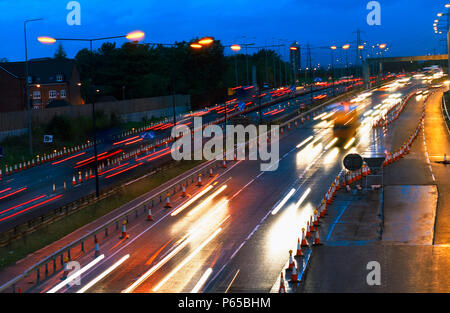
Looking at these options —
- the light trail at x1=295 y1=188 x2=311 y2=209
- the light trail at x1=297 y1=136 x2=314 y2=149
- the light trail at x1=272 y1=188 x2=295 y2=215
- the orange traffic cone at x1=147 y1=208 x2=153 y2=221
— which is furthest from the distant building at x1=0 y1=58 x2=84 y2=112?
the orange traffic cone at x1=147 y1=208 x2=153 y2=221

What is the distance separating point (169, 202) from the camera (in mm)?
32594

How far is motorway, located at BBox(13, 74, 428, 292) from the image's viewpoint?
63.0ft

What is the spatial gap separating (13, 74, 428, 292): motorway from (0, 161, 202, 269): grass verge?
2.40 meters

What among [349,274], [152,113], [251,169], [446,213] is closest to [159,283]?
[349,274]

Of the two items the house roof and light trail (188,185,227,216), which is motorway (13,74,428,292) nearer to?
light trail (188,185,227,216)

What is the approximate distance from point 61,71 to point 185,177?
76.2 m

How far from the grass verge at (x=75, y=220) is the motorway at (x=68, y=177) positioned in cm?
284

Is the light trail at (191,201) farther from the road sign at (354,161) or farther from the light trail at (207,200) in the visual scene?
the road sign at (354,161)

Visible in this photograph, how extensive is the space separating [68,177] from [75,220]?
16.8 meters

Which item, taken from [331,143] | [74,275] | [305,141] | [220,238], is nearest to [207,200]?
[220,238]

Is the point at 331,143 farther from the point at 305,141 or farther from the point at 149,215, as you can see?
the point at 149,215

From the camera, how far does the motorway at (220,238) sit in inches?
755

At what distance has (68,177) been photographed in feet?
146
